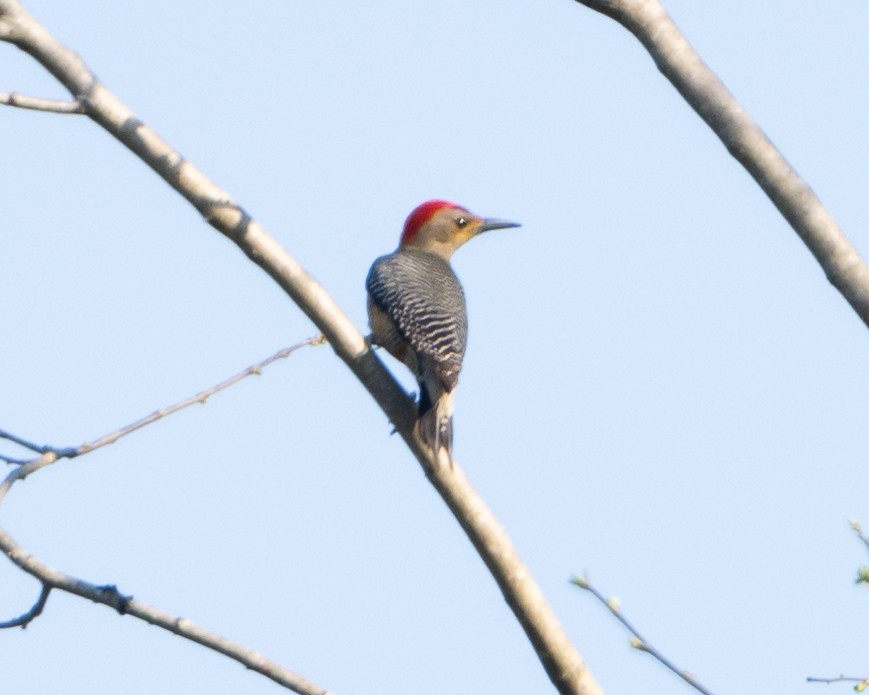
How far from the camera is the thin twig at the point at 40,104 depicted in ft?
13.0

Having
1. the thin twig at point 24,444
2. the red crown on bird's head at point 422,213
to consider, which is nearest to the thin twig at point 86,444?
the thin twig at point 24,444

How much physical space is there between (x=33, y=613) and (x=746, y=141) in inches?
101

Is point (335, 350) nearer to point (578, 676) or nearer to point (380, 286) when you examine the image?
point (578, 676)

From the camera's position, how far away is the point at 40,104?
402 cm

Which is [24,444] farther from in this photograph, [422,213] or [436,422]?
[422,213]

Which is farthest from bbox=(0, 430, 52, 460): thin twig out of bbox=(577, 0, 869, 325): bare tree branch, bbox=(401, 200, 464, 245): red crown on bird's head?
bbox=(401, 200, 464, 245): red crown on bird's head

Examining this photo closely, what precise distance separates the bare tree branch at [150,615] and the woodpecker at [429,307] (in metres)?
1.00

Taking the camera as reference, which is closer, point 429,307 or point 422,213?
point 429,307

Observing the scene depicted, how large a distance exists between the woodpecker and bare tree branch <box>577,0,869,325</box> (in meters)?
1.51

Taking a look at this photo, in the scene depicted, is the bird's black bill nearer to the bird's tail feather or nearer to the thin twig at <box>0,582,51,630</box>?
the bird's tail feather

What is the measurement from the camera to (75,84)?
13.5 ft

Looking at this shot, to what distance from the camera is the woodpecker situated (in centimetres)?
593

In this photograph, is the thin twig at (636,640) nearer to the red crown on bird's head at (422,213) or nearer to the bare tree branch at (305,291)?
the bare tree branch at (305,291)

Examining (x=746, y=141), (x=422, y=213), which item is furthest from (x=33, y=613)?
(x=422, y=213)
